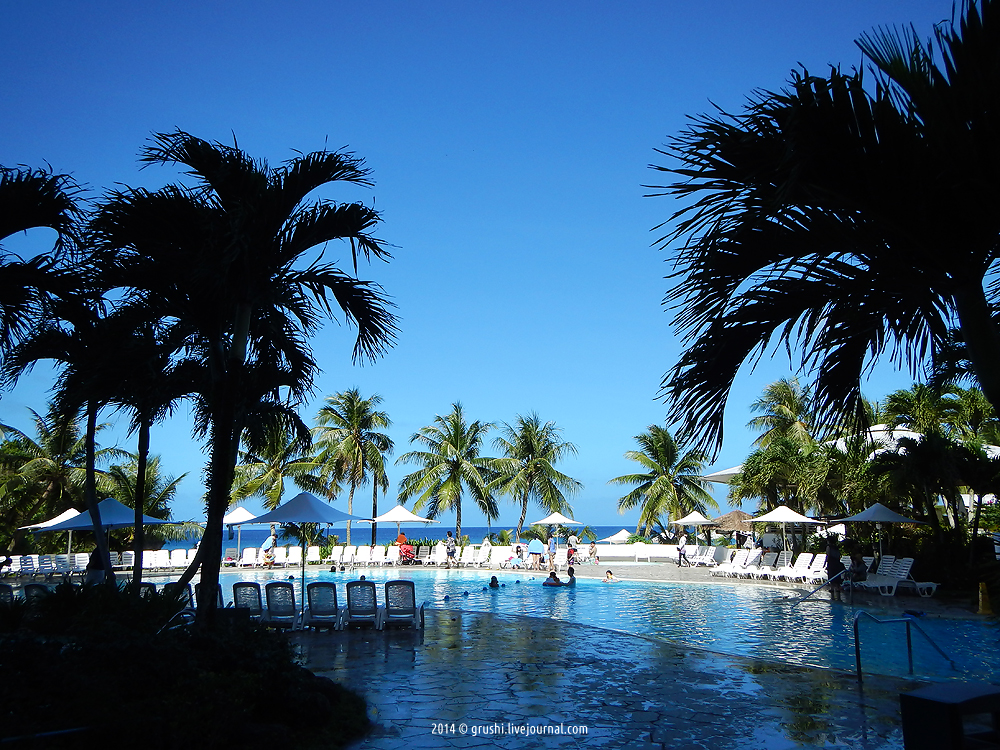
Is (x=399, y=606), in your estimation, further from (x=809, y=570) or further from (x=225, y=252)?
(x=809, y=570)

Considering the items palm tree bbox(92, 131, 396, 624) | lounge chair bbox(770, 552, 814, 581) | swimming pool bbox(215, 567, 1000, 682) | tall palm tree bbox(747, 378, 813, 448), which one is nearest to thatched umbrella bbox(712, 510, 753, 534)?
tall palm tree bbox(747, 378, 813, 448)

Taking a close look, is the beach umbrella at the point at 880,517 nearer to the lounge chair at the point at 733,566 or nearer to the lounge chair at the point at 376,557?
the lounge chair at the point at 733,566

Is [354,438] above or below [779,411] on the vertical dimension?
below

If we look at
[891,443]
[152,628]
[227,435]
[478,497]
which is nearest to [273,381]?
[227,435]

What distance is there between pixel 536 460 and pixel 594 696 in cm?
3154

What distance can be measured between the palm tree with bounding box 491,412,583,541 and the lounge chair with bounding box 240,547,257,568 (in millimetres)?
13599

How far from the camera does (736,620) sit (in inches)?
551

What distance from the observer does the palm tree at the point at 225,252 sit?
7574mm

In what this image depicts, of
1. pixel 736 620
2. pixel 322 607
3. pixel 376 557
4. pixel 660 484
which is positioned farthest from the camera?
pixel 660 484

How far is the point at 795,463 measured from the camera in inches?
1006

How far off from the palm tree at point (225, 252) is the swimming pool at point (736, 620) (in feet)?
21.9

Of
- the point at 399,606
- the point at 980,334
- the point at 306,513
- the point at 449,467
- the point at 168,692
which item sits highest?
the point at 449,467

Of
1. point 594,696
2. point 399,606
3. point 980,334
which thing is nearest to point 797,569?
point 399,606

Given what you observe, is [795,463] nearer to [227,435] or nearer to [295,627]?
[295,627]
